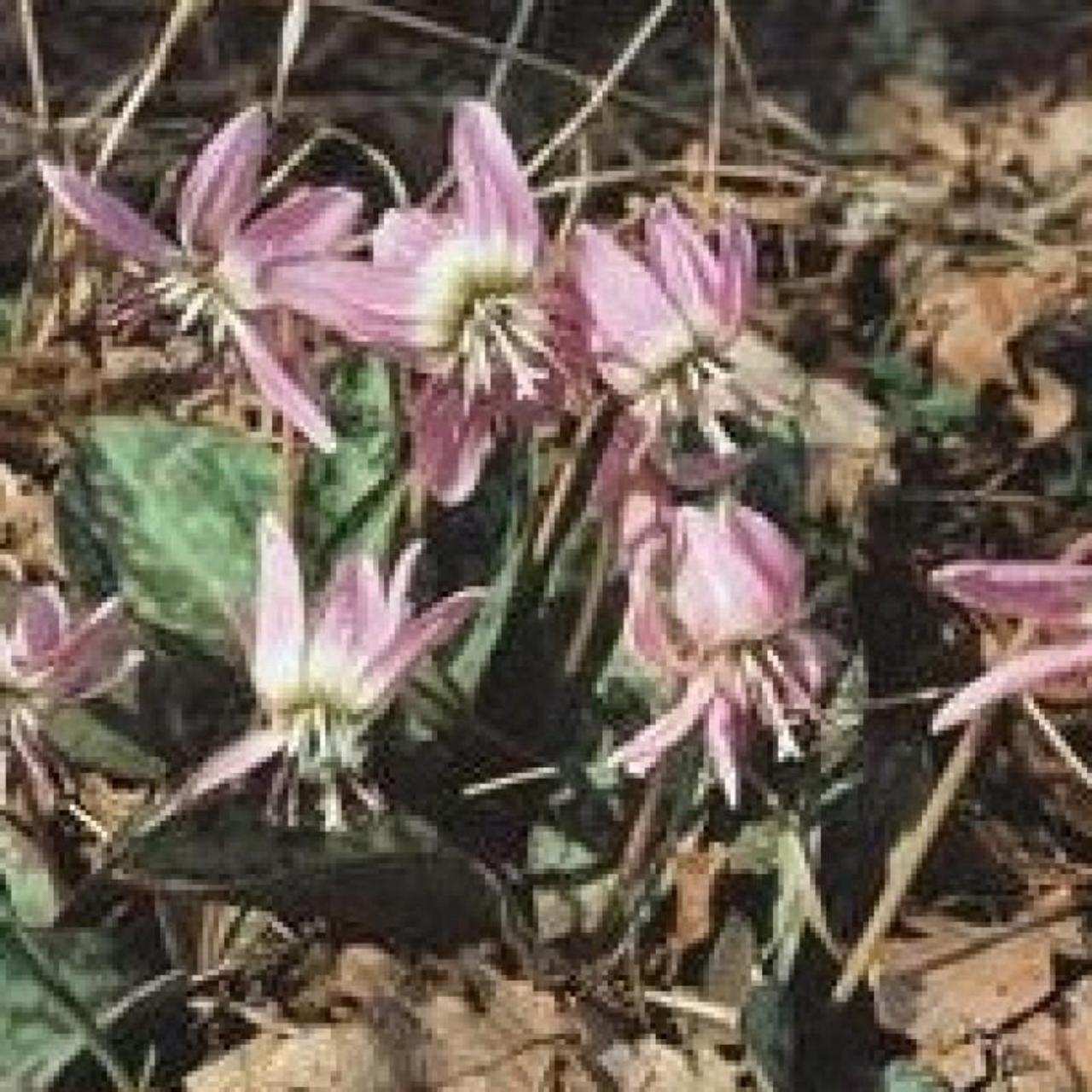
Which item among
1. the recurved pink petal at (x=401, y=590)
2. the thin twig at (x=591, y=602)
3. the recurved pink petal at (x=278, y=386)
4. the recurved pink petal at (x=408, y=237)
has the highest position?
the recurved pink petal at (x=408, y=237)

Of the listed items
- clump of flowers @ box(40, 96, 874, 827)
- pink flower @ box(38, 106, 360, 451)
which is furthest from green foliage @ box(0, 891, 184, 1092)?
pink flower @ box(38, 106, 360, 451)

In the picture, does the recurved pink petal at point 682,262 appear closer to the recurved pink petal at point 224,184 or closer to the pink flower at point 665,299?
the pink flower at point 665,299

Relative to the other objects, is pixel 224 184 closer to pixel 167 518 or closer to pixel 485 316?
pixel 485 316

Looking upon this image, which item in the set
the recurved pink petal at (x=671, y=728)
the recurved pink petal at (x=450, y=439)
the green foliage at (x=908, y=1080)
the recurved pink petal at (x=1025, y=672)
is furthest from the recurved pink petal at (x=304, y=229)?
the green foliage at (x=908, y=1080)

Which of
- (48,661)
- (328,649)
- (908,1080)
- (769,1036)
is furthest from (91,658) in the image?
(908,1080)

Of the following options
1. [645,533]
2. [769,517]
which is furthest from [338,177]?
[645,533]
